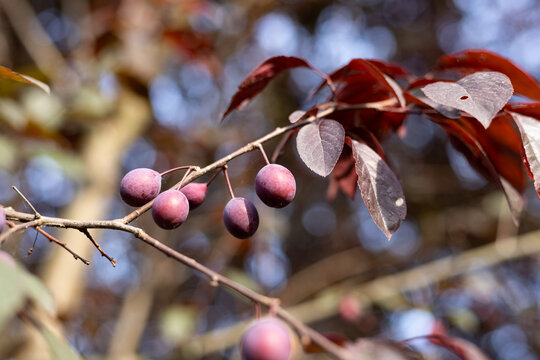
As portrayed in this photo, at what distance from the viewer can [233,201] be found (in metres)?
0.72

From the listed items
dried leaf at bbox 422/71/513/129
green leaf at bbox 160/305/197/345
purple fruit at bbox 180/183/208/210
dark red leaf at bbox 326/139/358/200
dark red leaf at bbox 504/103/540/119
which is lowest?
purple fruit at bbox 180/183/208/210

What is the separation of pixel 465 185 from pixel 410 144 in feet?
1.95

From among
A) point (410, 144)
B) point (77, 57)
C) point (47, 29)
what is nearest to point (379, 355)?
point (77, 57)

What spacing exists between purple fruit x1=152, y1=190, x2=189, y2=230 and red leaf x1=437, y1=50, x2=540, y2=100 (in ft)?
1.94

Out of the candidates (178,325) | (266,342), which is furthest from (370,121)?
(178,325)

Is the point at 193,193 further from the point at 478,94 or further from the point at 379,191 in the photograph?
the point at 478,94

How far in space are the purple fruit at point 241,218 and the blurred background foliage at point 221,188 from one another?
79 centimetres

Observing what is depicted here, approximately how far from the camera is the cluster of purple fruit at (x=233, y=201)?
26.3 inches

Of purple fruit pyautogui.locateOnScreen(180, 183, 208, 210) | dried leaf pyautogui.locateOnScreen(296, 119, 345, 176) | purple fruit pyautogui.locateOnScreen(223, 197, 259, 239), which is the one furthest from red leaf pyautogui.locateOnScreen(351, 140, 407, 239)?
purple fruit pyautogui.locateOnScreen(180, 183, 208, 210)

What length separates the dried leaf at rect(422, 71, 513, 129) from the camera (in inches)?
23.7

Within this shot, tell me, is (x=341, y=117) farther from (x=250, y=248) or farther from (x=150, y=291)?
(x=250, y=248)

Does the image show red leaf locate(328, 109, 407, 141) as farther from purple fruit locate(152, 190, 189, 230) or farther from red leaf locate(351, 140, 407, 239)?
purple fruit locate(152, 190, 189, 230)

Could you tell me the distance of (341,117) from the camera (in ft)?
2.93

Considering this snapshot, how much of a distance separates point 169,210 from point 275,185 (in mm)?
161
